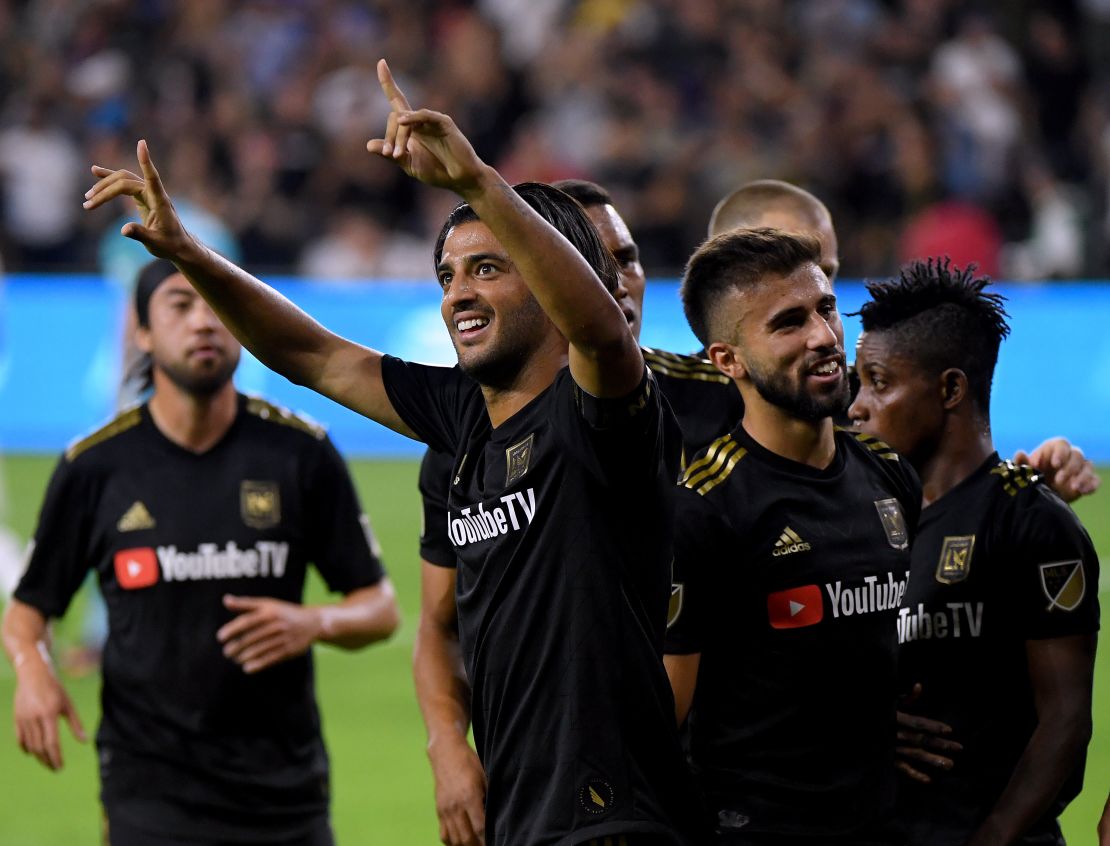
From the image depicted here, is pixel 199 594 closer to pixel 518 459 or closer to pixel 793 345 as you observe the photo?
pixel 518 459

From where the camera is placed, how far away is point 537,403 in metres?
3.62

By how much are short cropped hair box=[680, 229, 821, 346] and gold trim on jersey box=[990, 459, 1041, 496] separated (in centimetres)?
73

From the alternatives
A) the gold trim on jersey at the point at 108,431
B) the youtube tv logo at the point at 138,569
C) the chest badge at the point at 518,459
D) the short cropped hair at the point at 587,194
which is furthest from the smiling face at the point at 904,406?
the gold trim on jersey at the point at 108,431

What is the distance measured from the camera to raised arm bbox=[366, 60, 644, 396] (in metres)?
3.26

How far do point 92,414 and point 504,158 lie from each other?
5.02 metres

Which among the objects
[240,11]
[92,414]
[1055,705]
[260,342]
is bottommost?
[1055,705]

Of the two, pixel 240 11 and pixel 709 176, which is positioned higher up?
pixel 240 11

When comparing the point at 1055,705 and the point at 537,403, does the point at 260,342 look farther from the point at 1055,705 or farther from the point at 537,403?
the point at 1055,705

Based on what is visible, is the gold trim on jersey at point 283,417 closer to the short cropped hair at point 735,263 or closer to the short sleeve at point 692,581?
the short cropped hair at point 735,263

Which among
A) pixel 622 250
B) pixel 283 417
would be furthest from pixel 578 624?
pixel 283 417

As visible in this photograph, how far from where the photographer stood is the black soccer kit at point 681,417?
4707 mm

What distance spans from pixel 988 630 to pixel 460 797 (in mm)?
1346

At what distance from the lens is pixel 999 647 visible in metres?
4.21

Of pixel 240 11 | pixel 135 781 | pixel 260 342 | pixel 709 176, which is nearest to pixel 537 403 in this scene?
pixel 260 342
